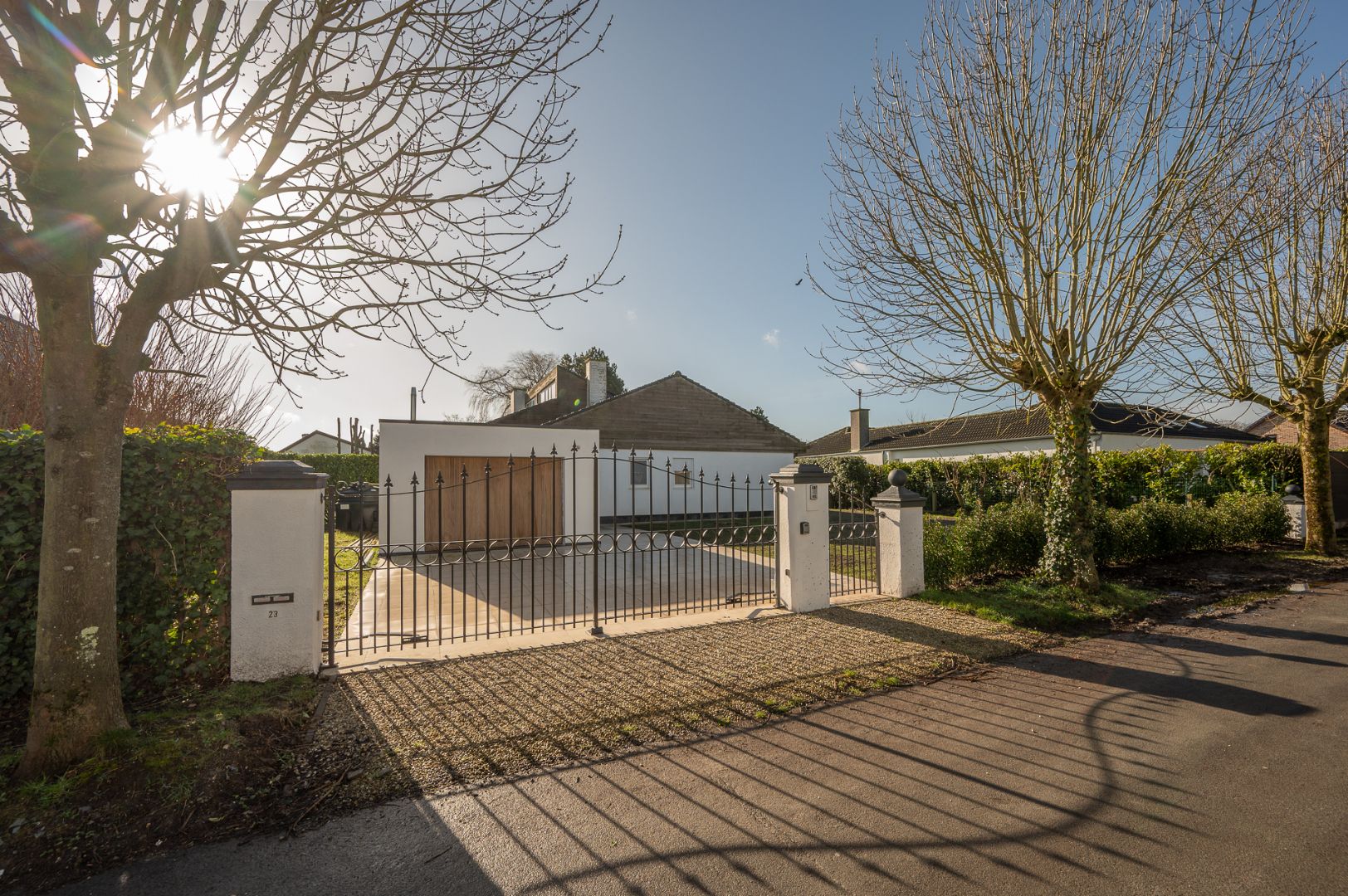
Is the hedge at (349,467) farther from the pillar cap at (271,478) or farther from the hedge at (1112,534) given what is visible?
the hedge at (1112,534)

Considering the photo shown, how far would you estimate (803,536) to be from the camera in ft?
23.9

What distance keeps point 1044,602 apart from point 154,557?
29.7 ft

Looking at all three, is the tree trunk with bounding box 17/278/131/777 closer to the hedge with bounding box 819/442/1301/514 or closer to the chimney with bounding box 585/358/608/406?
the hedge with bounding box 819/442/1301/514

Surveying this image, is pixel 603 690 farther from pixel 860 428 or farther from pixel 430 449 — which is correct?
pixel 860 428

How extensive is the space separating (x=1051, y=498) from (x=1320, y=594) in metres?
4.31

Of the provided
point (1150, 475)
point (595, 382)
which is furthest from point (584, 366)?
point (1150, 475)

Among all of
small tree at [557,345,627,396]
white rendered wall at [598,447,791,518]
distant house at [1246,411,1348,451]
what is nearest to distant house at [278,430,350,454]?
small tree at [557,345,627,396]

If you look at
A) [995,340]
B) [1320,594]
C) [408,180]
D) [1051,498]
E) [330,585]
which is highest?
[408,180]

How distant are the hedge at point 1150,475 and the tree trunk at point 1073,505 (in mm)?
2571

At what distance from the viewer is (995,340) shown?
7867 millimetres

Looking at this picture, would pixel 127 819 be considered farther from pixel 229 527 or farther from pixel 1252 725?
pixel 1252 725

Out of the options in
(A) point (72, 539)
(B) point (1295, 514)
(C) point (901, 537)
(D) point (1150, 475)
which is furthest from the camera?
(D) point (1150, 475)

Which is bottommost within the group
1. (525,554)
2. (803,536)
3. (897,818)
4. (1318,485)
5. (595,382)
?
(897,818)

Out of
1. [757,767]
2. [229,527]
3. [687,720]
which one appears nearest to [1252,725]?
[757,767]
